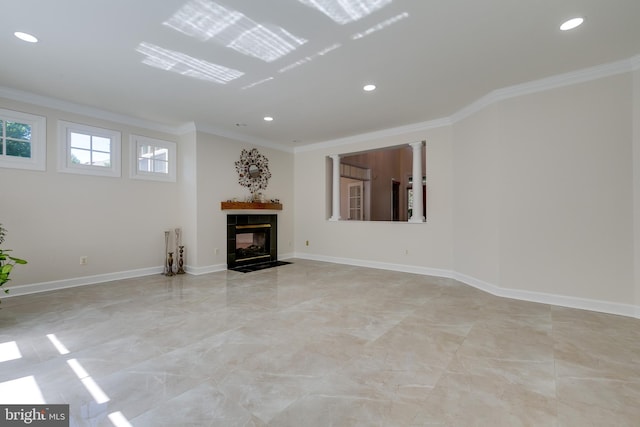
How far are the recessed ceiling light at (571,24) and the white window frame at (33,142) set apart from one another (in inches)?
245

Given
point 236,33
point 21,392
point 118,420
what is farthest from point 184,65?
point 118,420

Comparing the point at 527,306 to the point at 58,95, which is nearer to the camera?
the point at 527,306

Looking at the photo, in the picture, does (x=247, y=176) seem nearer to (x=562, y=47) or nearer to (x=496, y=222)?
(x=496, y=222)

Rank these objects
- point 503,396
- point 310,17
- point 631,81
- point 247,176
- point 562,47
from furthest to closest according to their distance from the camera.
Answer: point 247,176
point 631,81
point 562,47
point 310,17
point 503,396

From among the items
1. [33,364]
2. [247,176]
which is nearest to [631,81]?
[247,176]

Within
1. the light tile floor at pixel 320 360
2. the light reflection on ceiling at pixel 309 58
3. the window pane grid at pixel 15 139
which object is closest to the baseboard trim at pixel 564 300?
the light tile floor at pixel 320 360

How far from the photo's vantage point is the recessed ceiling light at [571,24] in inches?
97.3

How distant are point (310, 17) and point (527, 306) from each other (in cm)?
389

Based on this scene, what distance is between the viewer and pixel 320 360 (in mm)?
2268

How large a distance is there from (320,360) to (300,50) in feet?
9.27

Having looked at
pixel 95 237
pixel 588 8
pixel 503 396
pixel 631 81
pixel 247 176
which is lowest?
pixel 503 396

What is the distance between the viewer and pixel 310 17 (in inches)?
95.7

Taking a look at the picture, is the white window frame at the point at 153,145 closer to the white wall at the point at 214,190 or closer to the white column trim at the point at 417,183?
the white wall at the point at 214,190

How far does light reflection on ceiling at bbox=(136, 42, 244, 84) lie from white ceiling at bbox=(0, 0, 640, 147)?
0.8 inches
